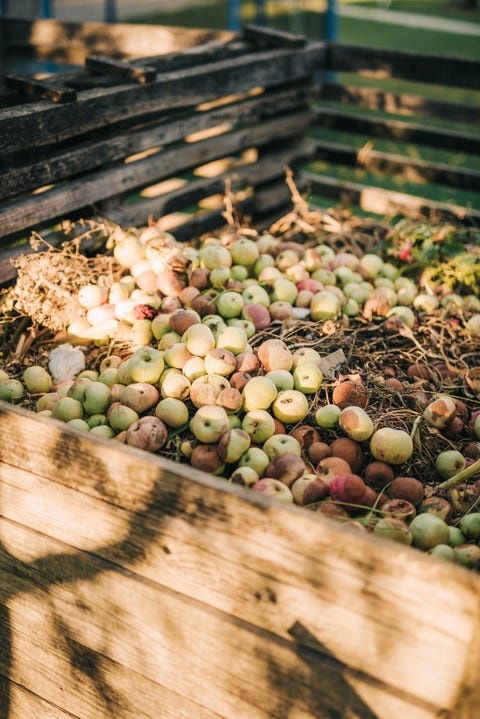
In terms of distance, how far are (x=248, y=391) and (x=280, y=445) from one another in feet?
0.74

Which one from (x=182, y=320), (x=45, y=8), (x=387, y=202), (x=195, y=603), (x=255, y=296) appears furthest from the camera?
(x=45, y=8)

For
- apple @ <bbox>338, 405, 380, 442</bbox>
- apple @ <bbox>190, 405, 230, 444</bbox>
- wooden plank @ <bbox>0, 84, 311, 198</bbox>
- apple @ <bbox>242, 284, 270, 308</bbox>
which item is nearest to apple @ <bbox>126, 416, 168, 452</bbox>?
apple @ <bbox>190, 405, 230, 444</bbox>

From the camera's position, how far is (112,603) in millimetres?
1593

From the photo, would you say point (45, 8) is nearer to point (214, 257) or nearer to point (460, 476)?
point (214, 257)

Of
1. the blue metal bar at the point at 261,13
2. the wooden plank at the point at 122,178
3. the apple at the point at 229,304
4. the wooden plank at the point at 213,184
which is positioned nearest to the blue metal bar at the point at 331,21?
the blue metal bar at the point at 261,13

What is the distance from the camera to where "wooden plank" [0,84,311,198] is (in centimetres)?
253

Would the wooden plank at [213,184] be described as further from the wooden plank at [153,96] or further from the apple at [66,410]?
the apple at [66,410]

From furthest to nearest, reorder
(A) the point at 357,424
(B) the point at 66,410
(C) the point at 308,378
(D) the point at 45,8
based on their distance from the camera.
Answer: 1. (D) the point at 45,8
2. (C) the point at 308,378
3. (B) the point at 66,410
4. (A) the point at 357,424

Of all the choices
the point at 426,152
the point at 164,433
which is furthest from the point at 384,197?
the point at 426,152

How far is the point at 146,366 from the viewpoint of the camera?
2.20 metres

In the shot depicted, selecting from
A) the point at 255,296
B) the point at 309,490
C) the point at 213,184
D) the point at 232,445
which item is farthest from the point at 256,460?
the point at 213,184

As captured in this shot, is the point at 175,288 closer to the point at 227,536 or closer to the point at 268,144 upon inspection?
the point at 227,536

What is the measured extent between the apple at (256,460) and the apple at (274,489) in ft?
0.33

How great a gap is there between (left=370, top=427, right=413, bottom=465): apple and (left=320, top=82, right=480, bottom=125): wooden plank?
3300mm
